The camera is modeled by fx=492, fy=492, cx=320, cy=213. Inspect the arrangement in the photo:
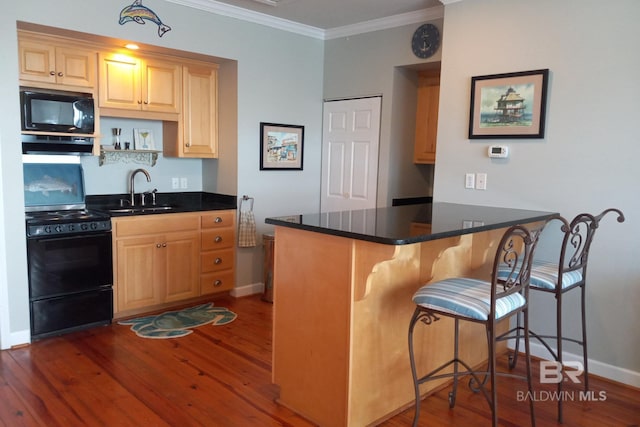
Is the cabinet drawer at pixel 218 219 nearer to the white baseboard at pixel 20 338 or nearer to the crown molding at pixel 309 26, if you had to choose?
the white baseboard at pixel 20 338

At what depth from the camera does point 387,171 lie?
4.59m

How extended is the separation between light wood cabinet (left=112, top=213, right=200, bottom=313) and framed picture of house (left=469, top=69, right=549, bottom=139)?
97.1 inches

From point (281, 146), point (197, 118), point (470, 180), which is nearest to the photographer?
point (470, 180)

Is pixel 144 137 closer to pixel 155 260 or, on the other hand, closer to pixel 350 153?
pixel 155 260

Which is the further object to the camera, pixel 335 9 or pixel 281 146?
pixel 281 146

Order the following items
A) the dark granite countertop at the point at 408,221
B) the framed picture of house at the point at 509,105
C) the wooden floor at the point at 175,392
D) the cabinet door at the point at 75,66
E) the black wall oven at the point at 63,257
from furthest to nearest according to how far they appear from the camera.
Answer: the cabinet door at the point at 75,66
the black wall oven at the point at 63,257
the framed picture of house at the point at 509,105
the wooden floor at the point at 175,392
the dark granite countertop at the point at 408,221

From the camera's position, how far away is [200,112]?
4.55 meters

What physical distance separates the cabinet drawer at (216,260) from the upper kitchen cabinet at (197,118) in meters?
0.92

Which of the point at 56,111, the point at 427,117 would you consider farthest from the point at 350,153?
the point at 56,111

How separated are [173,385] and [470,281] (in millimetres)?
1778

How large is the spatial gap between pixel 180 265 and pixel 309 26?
2.60 m

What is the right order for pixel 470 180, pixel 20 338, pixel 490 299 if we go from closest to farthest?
pixel 490 299, pixel 20 338, pixel 470 180

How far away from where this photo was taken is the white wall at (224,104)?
3.26 metres

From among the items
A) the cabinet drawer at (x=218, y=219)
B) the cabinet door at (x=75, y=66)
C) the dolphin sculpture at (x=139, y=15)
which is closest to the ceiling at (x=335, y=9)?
the dolphin sculpture at (x=139, y=15)
